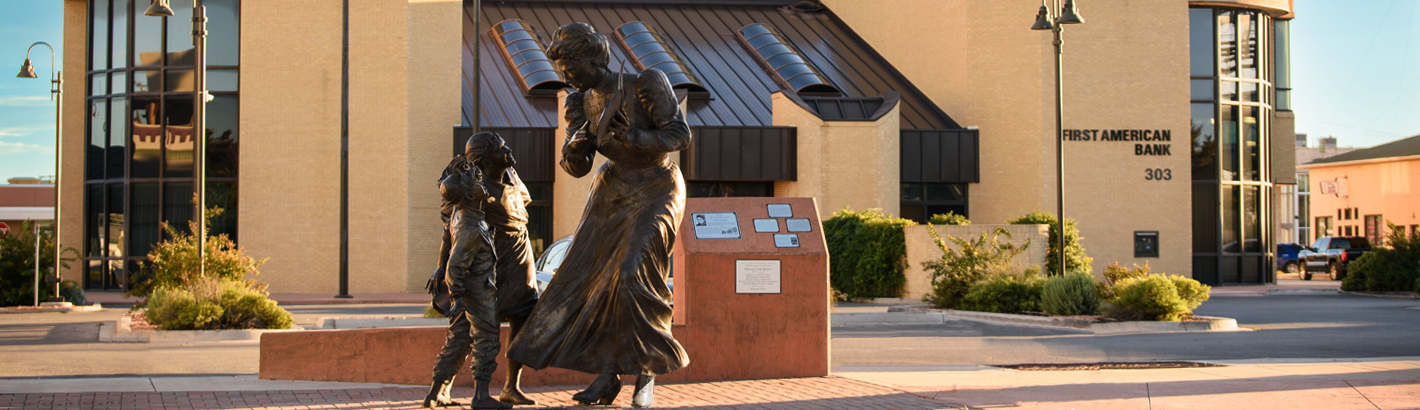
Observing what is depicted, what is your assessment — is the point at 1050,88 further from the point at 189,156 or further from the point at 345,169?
the point at 189,156

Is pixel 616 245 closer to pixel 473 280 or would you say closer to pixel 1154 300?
pixel 473 280

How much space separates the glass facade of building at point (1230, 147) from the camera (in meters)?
27.6

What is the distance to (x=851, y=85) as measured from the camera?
2855 cm

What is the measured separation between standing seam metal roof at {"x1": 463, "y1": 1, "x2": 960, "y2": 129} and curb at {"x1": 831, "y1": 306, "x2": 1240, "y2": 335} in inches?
363

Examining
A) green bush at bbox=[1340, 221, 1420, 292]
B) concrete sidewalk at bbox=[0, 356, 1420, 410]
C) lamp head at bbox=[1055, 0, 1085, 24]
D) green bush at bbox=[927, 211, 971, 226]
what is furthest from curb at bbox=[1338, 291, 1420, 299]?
concrete sidewalk at bbox=[0, 356, 1420, 410]

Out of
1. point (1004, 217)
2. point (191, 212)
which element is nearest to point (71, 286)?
point (191, 212)

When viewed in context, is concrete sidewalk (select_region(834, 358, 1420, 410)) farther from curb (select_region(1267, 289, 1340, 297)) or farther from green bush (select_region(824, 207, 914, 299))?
curb (select_region(1267, 289, 1340, 297))

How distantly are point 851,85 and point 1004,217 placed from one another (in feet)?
17.3

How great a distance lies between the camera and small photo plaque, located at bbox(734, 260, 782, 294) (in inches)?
320

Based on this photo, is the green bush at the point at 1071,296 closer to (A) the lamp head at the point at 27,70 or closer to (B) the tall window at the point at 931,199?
(B) the tall window at the point at 931,199

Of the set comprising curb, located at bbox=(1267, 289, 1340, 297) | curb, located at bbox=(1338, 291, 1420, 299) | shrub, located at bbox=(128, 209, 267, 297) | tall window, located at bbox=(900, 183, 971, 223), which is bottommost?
curb, located at bbox=(1267, 289, 1340, 297)

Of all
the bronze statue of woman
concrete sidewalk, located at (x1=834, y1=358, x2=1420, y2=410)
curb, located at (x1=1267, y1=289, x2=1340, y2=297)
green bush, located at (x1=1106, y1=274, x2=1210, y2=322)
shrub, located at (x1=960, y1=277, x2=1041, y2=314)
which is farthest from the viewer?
curb, located at (x1=1267, y1=289, x2=1340, y2=297)

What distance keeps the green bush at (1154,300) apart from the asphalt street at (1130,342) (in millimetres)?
872

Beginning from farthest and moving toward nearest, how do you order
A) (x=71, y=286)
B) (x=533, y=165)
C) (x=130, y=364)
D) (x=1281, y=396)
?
(x=533, y=165), (x=71, y=286), (x=130, y=364), (x=1281, y=396)
